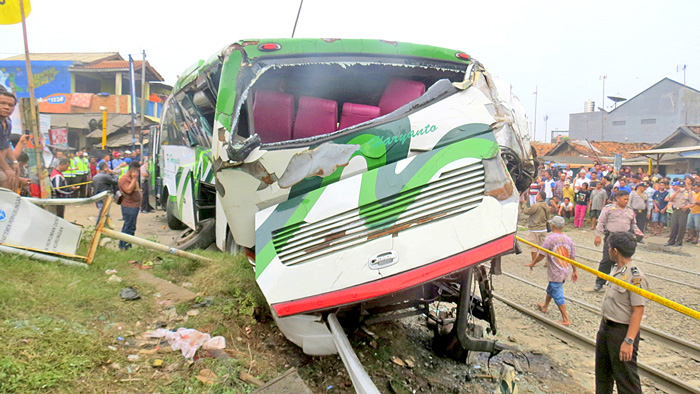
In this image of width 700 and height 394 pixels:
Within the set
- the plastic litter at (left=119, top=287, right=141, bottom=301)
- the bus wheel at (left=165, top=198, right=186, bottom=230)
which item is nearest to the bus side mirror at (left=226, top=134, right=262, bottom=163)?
the plastic litter at (left=119, top=287, right=141, bottom=301)

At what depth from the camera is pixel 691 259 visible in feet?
33.3

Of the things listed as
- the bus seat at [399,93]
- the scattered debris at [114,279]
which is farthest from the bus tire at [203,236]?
the bus seat at [399,93]

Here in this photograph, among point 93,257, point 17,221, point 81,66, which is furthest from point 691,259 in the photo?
point 81,66

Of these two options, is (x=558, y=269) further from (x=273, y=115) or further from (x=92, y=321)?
(x=92, y=321)

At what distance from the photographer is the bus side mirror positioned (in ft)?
11.2

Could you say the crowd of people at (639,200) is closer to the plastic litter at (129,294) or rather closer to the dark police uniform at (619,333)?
the dark police uniform at (619,333)

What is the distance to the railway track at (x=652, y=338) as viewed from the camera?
14.1 feet

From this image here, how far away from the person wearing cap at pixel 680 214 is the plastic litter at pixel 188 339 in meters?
12.5

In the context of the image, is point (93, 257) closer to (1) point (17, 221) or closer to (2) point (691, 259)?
(1) point (17, 221)

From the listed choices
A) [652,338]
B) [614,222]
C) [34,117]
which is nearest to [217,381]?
[34,117]

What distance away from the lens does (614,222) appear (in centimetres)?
746

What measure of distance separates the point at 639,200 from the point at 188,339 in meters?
12.5

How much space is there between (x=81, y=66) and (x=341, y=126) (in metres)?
29.4

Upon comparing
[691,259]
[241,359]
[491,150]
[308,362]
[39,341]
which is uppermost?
[491,150]
